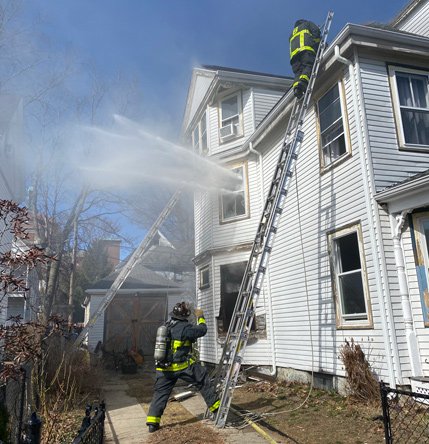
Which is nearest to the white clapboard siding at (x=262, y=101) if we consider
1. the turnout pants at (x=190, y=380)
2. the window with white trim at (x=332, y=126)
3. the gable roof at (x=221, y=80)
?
the gable roof at (x=221, y=80)

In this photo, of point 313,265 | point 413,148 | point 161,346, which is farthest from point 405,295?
point 161,346

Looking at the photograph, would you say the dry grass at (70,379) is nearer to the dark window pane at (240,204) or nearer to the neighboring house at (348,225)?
the neighboring house at (348,225)

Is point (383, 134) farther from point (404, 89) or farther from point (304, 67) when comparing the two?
point (304, 67)

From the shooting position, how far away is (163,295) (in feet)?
67.4

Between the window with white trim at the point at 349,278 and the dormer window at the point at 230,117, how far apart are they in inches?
242

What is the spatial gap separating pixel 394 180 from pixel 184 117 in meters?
12.2

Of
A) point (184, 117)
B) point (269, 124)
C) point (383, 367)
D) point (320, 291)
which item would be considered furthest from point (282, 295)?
point (184, 117)

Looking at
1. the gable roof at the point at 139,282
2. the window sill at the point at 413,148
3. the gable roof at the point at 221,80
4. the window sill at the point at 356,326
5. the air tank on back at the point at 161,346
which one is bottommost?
the air tank on back at the point at 161,346

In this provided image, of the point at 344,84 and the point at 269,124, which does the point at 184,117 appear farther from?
the point at 344,84

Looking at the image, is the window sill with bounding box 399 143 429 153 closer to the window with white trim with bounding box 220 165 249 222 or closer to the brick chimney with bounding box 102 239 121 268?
the window with white trim with bounding box 220 165 249 222

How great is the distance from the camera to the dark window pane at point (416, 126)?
327 inches

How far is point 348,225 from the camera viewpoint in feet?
26.6

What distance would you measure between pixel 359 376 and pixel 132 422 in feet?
12.7

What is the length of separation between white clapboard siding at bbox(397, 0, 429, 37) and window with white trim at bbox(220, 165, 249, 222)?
21.1 feet
